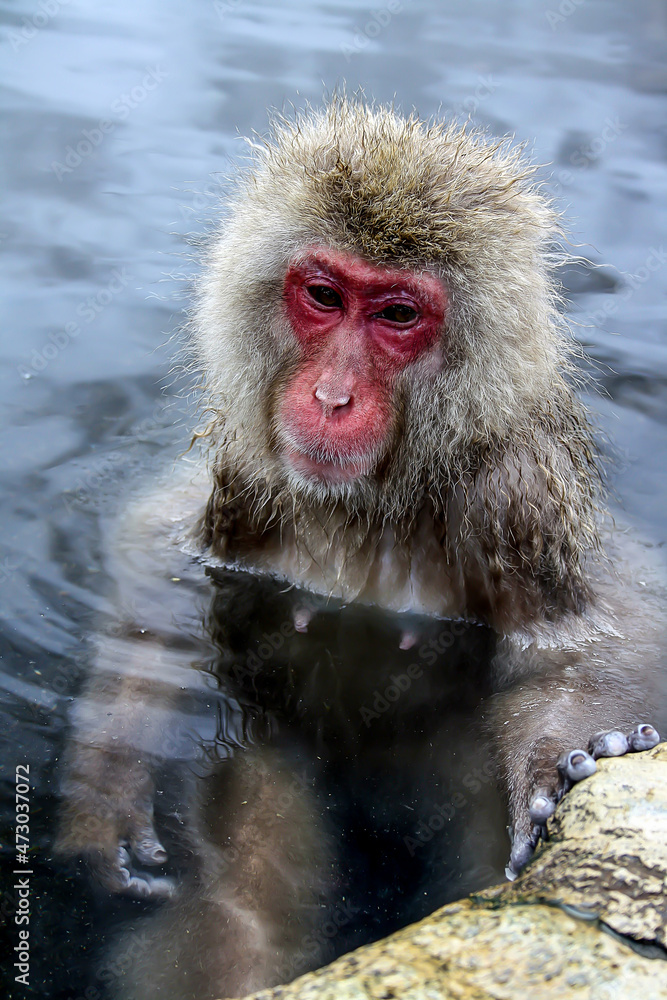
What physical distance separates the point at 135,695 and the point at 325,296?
1.72m

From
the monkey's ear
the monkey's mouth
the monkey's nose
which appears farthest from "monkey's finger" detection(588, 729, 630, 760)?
the monkey's nose

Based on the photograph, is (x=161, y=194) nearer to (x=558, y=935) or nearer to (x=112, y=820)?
(x=112, y=820)

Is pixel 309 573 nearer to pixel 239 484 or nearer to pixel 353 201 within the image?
pixel 239 484

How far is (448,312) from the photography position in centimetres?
334

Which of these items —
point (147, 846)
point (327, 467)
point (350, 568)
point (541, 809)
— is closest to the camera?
point (541, 809)

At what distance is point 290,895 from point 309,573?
161 centimetres

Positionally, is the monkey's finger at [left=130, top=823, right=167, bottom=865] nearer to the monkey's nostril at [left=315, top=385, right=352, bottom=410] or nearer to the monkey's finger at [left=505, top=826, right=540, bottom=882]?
the monkey's finger at [left=505, top=826, right=540, bottom=882]

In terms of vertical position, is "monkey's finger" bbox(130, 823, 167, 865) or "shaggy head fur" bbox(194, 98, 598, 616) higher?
"shaggy head fur" bbox(194, 98, 598, 616)

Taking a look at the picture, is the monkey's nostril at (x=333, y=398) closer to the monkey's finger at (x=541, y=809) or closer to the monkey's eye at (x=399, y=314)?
the monkey's eye at (x=399, y=314)

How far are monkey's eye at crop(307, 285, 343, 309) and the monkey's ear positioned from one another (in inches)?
32.3

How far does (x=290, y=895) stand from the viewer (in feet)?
9.87

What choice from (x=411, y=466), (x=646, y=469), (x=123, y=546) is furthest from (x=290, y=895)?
(x=646, y=469)

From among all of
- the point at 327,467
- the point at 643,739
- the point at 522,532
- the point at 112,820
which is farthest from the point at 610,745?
the point at 112,820

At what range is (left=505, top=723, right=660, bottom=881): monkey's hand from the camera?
277cm
